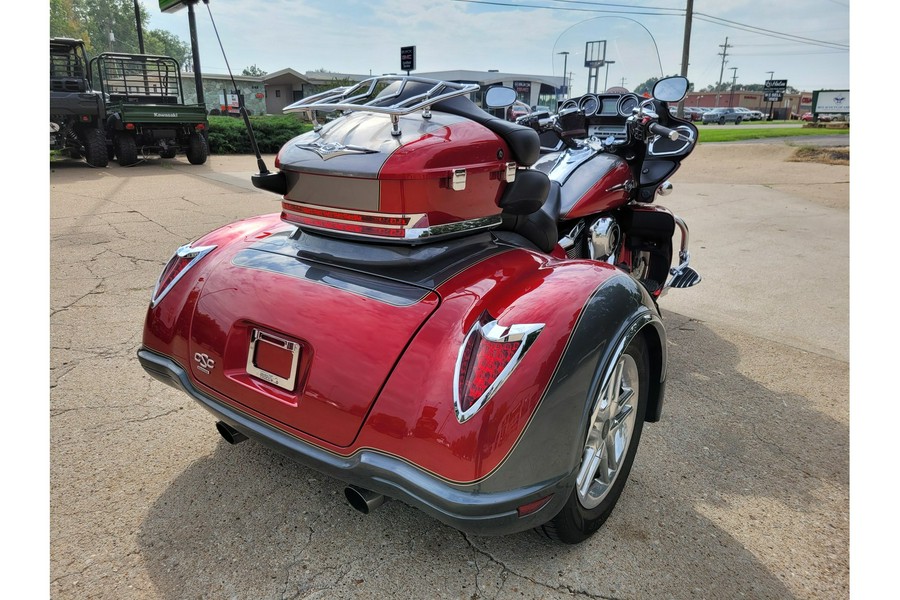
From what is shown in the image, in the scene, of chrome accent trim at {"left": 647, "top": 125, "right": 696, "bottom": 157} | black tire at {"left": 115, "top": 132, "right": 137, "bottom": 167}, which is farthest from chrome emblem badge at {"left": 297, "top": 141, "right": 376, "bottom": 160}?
black tire at {"left": 115, "top": 132, "right": 137, "bottom": 167}

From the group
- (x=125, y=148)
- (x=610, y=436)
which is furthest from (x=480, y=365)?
(x=125, y=148)

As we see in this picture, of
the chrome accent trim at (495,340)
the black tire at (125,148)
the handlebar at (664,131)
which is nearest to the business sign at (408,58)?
the black tire at (125,148)

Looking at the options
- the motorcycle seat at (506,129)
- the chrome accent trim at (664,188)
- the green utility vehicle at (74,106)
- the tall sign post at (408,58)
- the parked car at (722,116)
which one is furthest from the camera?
the parked car at (722,116)

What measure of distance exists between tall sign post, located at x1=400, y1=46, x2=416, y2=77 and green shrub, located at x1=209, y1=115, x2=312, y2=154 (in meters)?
4.44

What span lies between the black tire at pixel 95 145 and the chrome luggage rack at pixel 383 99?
12566mm

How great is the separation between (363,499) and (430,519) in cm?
59

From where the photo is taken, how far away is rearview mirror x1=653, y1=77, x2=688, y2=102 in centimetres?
372

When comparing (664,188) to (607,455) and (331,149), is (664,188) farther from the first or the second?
(331,149)

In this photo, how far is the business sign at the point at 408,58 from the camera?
2014cm

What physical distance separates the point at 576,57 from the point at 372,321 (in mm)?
3924

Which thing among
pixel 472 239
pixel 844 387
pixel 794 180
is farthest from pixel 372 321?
pixel 794 180

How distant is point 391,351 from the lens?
1.78m

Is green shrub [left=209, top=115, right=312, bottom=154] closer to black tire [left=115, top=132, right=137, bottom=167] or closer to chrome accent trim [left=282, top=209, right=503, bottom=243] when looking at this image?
black tire [left=115, top=132, right=137, bottom=167]

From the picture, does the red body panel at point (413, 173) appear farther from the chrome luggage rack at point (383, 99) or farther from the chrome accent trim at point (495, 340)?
the chrome accent trim at point (495, 340)
